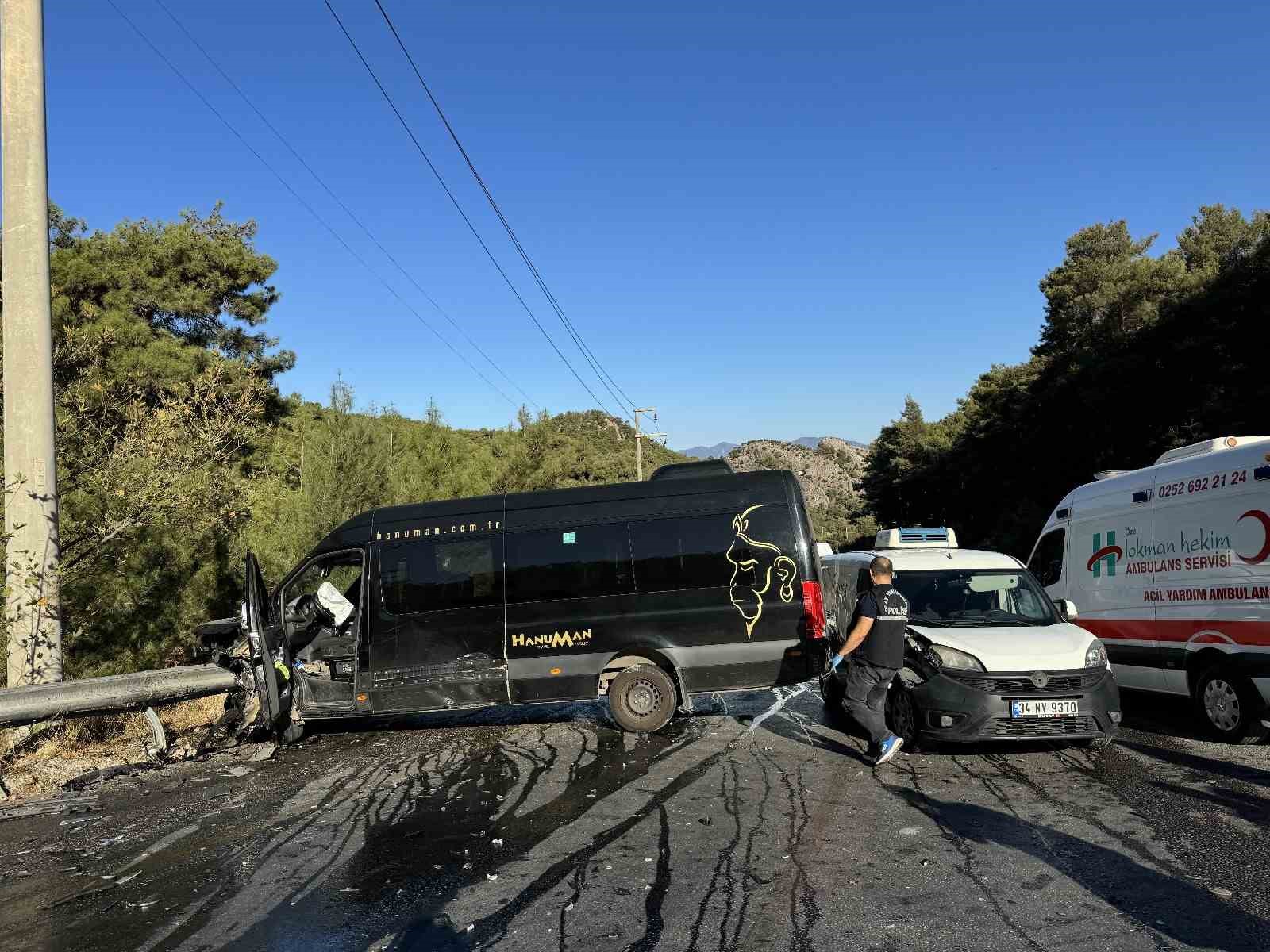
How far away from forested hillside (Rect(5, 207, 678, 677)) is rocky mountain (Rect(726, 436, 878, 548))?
216 ft

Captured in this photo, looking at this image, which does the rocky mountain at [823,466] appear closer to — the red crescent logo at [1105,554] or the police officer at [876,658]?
the red crescent logo at [1105,554]

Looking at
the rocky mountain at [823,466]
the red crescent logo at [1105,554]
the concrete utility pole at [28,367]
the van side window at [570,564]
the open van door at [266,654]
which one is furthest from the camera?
the rocky mountain at [823,466]

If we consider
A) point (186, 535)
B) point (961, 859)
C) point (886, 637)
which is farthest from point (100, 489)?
point (961, 859)

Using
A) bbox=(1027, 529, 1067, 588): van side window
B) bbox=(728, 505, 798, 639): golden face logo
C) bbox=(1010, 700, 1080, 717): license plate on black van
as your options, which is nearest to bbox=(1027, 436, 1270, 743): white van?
bbox=(1027, 529, 1067, 588): van side window

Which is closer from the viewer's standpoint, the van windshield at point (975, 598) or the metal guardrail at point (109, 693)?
the metal guardrail at point (109, 693)

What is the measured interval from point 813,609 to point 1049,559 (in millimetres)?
3934

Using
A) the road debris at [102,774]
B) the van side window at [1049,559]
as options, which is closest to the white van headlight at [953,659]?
the van side window at [1049,559]

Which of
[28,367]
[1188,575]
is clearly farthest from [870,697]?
[28,367]

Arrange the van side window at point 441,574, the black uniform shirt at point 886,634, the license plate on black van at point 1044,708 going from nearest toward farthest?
the license plate on black van at point 1044,708 < the black uniform shirt at point 886,634 < the van side window at point 441,574

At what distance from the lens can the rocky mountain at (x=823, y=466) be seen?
100062 millimetres

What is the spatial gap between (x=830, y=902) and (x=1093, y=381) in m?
37.6

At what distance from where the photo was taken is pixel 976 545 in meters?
50.1

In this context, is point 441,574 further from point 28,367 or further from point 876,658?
point 876,658

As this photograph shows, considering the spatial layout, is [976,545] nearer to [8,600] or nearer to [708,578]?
[708,578]
